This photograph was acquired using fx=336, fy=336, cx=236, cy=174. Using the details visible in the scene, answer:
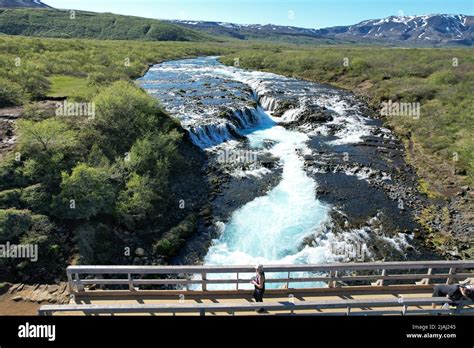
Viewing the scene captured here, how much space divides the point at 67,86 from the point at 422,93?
51268mm

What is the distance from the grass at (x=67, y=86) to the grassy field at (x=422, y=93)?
119 ft

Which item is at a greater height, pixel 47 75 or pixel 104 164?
pixel 47 75

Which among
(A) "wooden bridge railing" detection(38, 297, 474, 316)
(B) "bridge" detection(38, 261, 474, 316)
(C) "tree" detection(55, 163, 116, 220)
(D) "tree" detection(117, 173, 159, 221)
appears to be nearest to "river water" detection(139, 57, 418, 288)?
(D) "tree" detection(117, 173, 159, 221)

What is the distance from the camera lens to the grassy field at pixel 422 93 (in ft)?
110

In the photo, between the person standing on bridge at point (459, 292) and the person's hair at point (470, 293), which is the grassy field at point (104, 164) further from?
the person's hair at point (470, 293)

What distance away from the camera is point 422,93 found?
53.0 m

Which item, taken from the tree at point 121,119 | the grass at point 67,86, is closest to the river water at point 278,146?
the tree at point 121,119

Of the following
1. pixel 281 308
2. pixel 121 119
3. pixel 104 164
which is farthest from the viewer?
pixel 121 119

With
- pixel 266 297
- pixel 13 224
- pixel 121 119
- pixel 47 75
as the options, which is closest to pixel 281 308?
pixel 266 297

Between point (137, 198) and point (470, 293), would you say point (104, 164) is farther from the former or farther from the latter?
point (470, 293)

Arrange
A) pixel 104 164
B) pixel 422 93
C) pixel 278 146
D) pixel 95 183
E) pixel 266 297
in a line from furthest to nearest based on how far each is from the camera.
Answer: pixel 422 93 → pixel 278 146 → pixel 104 164 → pixel 95 183 → pixel 266 297
